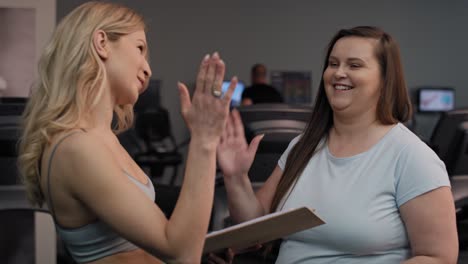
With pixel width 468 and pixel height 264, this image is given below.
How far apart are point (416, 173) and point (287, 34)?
7967 millimetres

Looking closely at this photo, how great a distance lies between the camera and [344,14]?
9.91 metres

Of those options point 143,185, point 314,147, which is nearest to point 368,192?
point 314,147

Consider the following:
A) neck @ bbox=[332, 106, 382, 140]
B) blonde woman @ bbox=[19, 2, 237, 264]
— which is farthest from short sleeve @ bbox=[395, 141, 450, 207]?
blonde woman @ bbox=[19, 2, 237, 264]

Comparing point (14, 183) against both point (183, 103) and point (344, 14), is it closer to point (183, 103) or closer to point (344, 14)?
point (183, 103)

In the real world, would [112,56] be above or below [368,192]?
above

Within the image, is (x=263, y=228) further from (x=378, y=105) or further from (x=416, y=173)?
(x=378, y=105)

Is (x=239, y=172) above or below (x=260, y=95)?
above

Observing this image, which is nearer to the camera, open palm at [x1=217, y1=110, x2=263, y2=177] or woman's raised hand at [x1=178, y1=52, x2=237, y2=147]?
woman's raised hand at [x1=178, y1=52, x2=237, y2=147]

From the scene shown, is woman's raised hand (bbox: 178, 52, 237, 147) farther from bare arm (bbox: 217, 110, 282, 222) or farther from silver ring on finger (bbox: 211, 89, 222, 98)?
bare arm (bbox: 217, 110, 282, 222)

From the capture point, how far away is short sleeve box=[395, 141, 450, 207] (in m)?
1.88

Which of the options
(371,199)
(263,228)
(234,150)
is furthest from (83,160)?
(371,199)

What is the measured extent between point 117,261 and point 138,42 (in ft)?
1.53

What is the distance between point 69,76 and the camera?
155 centimetres

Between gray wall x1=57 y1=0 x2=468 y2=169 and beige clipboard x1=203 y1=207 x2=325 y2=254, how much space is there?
7267 mm
